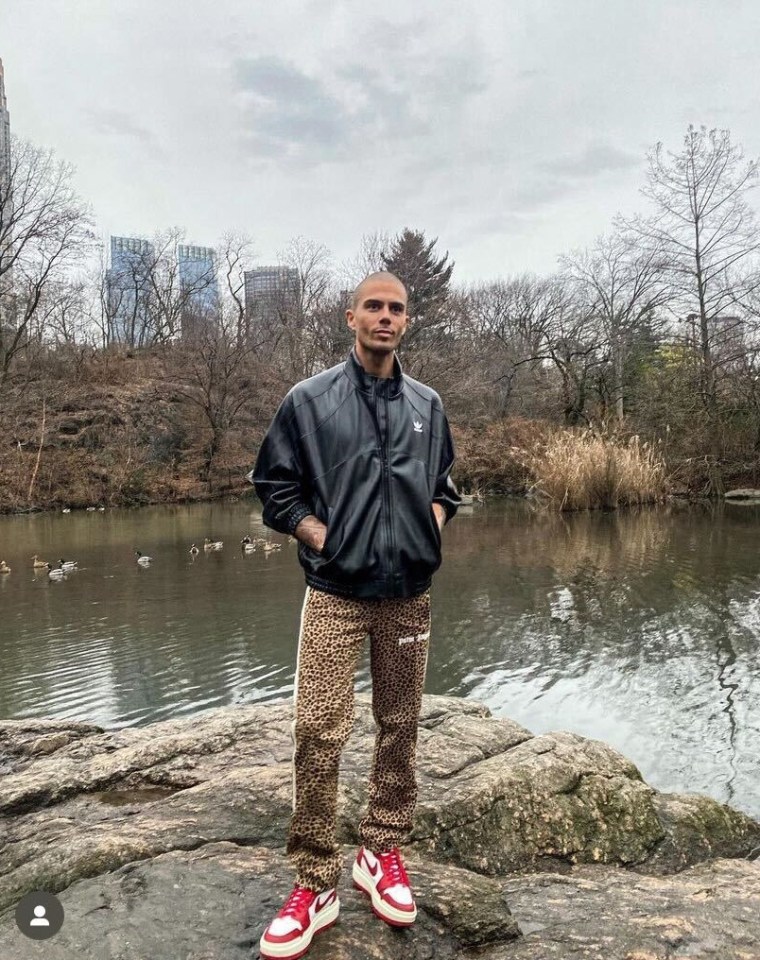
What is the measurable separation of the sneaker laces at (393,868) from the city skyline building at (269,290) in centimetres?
3288

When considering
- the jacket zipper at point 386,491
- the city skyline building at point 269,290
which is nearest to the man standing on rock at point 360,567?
the jacket zipper at point 386,491

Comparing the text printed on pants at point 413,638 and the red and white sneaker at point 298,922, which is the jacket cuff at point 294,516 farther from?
the red and white sneaker at point 298,922

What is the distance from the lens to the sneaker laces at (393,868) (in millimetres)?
1968

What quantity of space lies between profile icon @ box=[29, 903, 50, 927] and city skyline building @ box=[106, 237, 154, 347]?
3903cm

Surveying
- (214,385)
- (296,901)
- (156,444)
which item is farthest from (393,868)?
(214,385)

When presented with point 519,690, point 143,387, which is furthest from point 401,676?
point 143,387

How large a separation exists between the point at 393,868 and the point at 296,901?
308 millimetres

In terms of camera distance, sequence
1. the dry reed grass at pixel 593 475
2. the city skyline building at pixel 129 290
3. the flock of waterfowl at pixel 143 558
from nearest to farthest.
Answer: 1. the flock of waterfowl at pixel 143 558
2. the dry reed grass at pixel 593 475
3. the city skyline building at pixel 129 290

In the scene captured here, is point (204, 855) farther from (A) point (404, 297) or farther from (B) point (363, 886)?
(A) point (404, 297)

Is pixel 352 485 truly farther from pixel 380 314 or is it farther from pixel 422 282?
pixel 422 282

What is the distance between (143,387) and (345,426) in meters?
30.1

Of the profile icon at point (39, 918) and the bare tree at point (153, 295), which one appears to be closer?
the profile icon at point (39, 918)

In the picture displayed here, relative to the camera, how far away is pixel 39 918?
5.97 ft

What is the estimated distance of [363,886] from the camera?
2016 mm
